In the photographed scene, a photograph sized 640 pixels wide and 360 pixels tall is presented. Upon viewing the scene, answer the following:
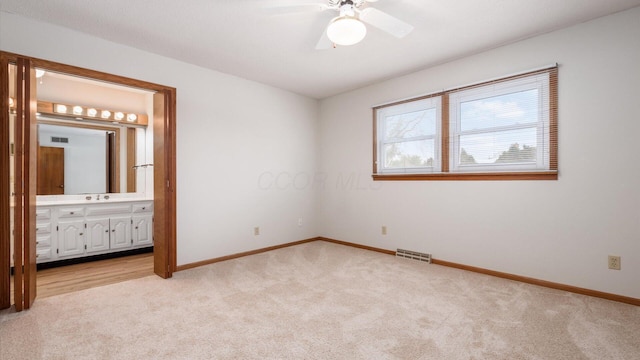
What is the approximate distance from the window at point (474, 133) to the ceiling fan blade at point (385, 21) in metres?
1.52

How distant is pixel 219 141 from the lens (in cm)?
380

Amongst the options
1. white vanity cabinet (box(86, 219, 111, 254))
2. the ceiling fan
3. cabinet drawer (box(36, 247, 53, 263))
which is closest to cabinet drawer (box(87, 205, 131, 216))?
white vanity cabinet (box(86, 219, 111, 254))

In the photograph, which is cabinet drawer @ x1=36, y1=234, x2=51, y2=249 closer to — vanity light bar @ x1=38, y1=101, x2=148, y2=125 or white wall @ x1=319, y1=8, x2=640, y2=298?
vanity light bar @ x1=38, y1=101, x2=148, y2=125

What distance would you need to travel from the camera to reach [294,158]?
4.75 metres

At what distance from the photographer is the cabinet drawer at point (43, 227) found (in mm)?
3477

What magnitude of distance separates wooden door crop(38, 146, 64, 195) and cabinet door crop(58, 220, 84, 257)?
25.3 inches

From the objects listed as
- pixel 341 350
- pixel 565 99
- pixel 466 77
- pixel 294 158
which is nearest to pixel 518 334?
pixel 341 350

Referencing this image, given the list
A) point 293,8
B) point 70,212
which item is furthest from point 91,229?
point 293,8

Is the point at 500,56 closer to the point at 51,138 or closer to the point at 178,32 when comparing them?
the point at 178,32

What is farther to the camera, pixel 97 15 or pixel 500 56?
pixel 500 56

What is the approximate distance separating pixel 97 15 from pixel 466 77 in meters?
3.66

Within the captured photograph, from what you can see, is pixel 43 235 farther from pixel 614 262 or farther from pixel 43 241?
pixel 614 262

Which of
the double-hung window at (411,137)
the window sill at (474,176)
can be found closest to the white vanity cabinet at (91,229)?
the window sill at (474,176)

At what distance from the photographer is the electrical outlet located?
2482mm
